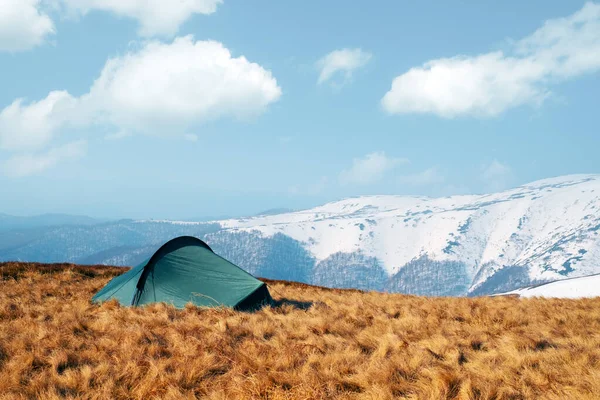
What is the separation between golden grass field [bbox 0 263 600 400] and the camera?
5.83m

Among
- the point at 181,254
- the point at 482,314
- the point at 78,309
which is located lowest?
the point at 482,314

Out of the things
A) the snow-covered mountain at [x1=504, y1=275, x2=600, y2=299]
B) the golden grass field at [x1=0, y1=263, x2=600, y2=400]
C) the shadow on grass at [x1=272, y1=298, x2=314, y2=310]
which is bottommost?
the snow-covered mountain at [x1=504, y1=275, x2=600, y2=299]

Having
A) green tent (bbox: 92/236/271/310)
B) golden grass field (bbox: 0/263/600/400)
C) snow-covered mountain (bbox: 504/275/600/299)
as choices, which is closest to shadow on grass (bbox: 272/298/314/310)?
green tent (bbox: 92/236/271/310)

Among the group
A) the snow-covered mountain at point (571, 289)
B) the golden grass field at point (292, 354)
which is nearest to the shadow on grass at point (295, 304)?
the golden grass field at point (292, 354)

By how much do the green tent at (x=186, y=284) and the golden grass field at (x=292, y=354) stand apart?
1.23m

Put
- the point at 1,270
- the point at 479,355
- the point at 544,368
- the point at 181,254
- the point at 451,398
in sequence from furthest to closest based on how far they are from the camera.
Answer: the point at 1,270
the point at 181,254
the point at 479,355
the point at 544,368
the point at 451,398

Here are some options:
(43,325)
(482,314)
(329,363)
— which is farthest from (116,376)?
(482,314)

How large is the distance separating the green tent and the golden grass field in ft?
4.02

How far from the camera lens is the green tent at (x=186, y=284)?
13.1 meters

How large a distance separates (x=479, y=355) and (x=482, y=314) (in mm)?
4837

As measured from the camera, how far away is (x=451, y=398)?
18.2 ft

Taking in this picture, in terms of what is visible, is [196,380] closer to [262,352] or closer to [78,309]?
[262,352]

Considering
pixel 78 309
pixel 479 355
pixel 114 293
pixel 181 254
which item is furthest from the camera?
pixel 181 254

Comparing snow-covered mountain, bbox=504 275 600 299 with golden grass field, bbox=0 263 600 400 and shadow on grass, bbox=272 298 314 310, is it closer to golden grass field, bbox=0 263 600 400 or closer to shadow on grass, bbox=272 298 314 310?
shadow on grass, bbox=272 298 314 310
